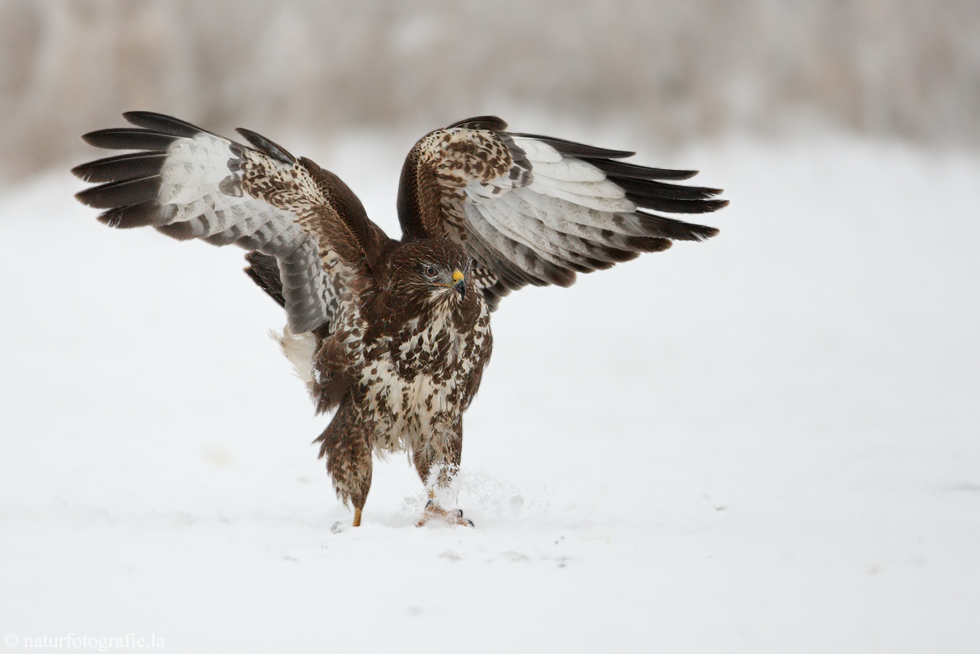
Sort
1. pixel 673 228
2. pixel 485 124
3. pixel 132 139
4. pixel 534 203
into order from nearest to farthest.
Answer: pixel 132 139 < pixel 485 124 < pixel 673 228 < pixel 534 203

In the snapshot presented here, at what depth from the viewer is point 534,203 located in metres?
4.98

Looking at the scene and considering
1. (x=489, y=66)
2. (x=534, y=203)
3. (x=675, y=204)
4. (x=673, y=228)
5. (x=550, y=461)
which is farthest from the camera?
(x=489, y=66)

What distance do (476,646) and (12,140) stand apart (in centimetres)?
1710

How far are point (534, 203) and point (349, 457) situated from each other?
1.69 meters

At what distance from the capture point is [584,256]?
508 centimetres

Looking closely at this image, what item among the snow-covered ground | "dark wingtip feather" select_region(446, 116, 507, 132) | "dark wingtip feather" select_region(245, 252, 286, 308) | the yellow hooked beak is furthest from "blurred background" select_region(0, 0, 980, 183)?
the yellow hooked beak

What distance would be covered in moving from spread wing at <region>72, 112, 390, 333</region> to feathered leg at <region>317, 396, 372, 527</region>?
0.55 m

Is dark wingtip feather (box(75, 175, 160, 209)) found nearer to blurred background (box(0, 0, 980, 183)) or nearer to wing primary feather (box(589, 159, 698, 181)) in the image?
wing primary feather (box(589, 159, 698, 181))

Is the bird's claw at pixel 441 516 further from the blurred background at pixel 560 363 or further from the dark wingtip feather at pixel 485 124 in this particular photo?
the dark wingtip feather at pixel 485 124

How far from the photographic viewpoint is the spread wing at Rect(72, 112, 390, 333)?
4.27m

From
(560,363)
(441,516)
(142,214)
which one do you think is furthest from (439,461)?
(560,363)

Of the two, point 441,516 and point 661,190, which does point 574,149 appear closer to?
point 661,190

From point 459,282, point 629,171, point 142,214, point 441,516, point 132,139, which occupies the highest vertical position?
point 629,171

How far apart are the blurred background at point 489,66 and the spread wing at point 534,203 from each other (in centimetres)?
1292
